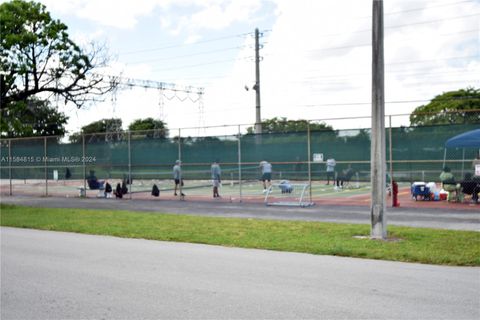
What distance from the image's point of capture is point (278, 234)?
12.6 metres

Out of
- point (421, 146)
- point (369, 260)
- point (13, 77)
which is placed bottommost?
point (369, 260)

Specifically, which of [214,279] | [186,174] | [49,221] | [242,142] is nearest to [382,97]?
[214,279]

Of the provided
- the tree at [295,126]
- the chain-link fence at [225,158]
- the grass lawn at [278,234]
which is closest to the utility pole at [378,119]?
the grass lawn at [278,234]

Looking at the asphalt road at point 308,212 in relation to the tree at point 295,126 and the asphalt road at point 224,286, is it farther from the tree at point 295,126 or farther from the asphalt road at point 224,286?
the asphalt road at point 224,286

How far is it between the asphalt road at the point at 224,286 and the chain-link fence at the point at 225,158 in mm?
10536

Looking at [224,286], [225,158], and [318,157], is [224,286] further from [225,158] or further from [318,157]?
[225,158]

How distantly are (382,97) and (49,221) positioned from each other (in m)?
9.77

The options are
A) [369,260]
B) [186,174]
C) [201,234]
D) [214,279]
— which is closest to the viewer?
[214,279]

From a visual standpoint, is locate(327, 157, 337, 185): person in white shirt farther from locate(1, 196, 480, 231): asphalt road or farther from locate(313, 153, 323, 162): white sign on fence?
locate(1, 196, 480, 231): asphalt road

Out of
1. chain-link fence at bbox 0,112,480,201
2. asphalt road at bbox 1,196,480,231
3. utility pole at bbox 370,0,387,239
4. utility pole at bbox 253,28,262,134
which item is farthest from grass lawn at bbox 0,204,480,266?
utility pole at bbox 253,28,262,134

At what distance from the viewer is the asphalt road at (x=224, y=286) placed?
636 centimetres

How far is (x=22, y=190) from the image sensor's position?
31.7 meters

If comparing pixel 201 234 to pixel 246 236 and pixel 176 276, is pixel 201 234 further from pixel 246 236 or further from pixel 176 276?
pixel 176 276

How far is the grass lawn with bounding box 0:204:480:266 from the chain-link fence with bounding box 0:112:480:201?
21.1ft
